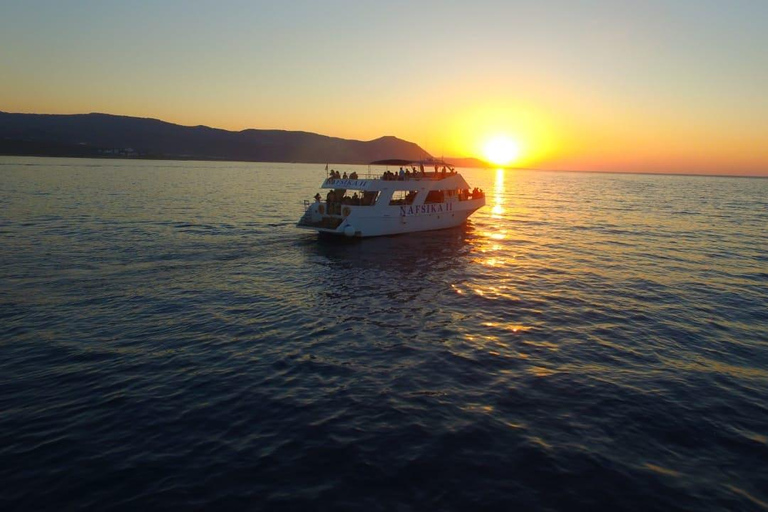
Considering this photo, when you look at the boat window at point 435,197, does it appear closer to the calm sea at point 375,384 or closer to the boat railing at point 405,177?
the boat railing at point 405,177


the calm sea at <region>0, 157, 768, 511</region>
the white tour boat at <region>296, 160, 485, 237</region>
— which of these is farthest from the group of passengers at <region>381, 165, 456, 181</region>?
the calm sea at <region>0, 157, 768, 511</region>

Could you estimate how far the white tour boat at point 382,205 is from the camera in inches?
1393

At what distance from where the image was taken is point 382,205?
36.3 m

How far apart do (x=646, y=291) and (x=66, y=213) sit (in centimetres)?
Result: 4945

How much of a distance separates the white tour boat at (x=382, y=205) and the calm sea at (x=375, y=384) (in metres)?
7.94

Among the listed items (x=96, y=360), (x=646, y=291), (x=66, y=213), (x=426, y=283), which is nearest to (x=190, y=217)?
(x=66, y=213)

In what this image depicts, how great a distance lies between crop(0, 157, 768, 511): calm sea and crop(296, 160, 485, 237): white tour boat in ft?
26.0

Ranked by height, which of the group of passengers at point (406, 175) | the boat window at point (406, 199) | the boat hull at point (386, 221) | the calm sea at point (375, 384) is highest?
the group of passengers at point (406, 175)

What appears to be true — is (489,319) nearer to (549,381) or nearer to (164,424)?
(549,381)

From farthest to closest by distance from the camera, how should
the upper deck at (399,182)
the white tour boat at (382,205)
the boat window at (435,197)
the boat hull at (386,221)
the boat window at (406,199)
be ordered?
the boat window at (435,197)
the boat window at (406,199)
the upper deck at (399,182)
the white tour boat at (382,205)
the boat hull at (386,221)

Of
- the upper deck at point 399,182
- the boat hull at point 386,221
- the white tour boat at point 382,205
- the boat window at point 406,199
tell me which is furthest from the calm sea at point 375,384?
the boat window at point 406,199

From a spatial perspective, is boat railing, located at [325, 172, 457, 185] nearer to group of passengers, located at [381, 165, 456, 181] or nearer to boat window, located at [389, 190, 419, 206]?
group of passengers, located at [381, 165, 456, 181]

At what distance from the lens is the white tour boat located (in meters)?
35.4

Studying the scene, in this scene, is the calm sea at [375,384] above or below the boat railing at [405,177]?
below
